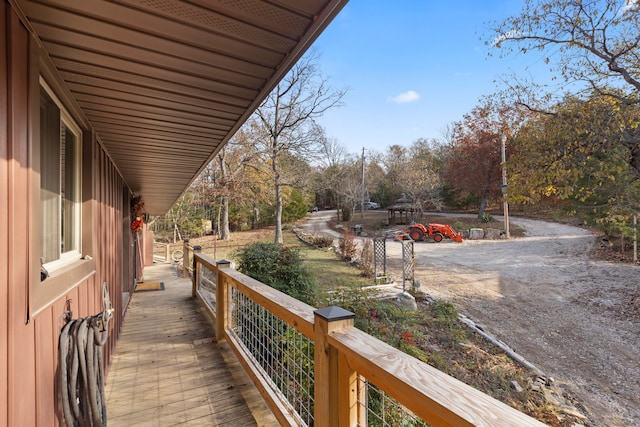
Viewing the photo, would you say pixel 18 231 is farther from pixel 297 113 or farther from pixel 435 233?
pixel 297 113

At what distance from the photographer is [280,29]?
131cm

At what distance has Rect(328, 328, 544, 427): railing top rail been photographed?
74cm

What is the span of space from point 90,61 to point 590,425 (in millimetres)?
5542

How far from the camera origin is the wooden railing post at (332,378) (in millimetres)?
1264

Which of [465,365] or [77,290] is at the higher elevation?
[77,290]

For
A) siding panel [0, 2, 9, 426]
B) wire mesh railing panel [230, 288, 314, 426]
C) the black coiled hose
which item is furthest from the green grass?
siding panel [0, 2, 9, 426]

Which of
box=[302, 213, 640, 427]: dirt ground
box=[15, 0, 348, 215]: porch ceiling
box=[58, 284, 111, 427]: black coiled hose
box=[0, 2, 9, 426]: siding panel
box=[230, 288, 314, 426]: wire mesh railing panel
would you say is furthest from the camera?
box=[302, 213, 640, 427]: dirt ground

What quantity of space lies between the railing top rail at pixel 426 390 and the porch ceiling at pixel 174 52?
1.24 metres

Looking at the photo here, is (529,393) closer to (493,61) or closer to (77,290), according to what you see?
(77,290)

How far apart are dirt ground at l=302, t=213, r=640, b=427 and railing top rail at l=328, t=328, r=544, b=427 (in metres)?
4.15

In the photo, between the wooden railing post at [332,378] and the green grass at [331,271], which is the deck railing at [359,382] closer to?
the wooden railing post at [332,378]

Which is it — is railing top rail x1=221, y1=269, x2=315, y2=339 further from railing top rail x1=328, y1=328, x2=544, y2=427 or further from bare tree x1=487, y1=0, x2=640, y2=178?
bare tree x1=487, y1=0, x2=640, y2=178

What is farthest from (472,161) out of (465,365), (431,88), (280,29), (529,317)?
(280,29)

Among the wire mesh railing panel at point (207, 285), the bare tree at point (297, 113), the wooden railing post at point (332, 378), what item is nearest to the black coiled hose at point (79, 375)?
the wooden railing post at point (332, 378)
